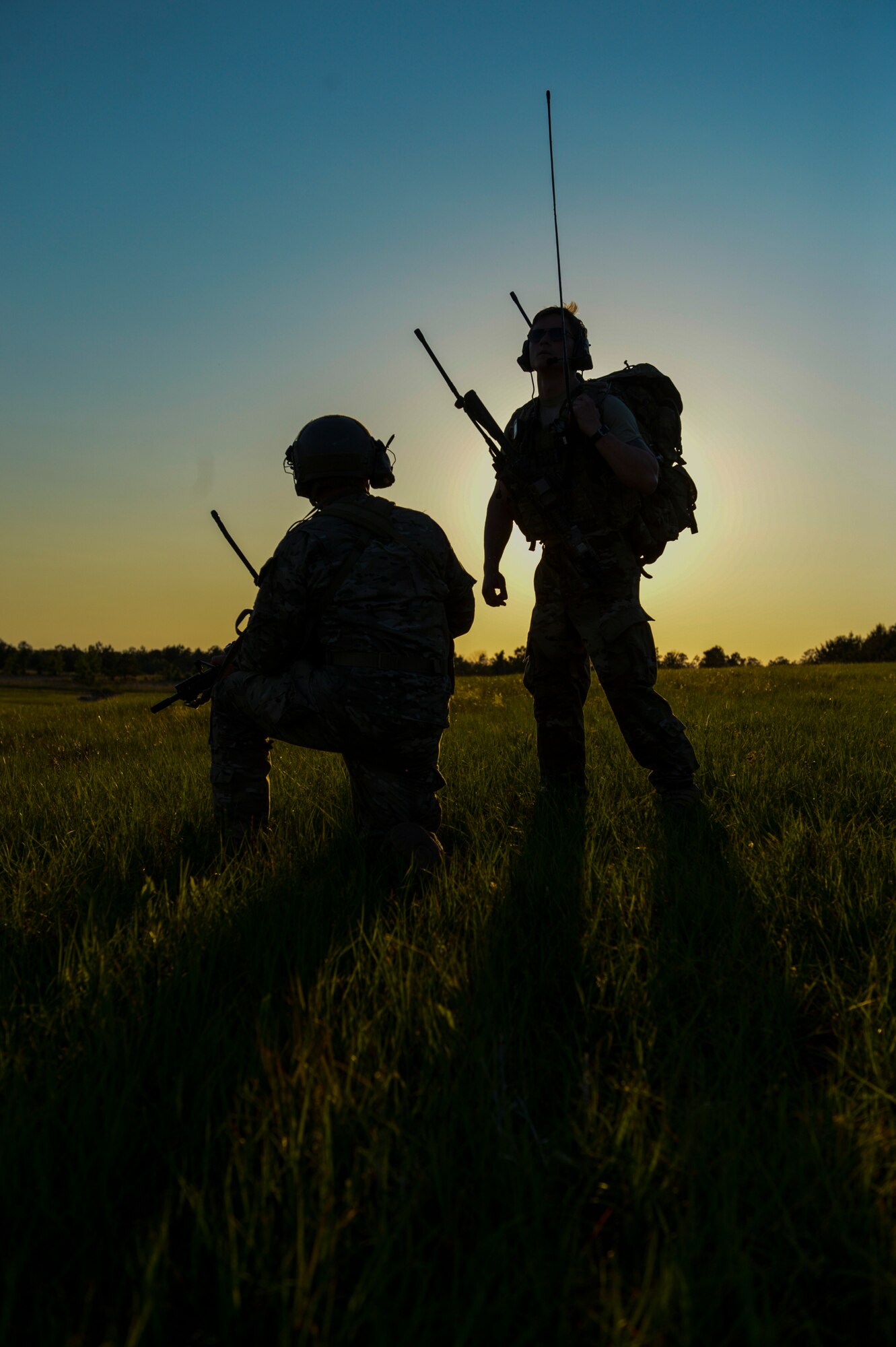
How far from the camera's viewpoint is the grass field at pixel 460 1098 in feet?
4.11

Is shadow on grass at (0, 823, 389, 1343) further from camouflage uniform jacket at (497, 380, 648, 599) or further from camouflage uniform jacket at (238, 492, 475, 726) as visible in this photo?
camouflage uniform jacket at (497, 380, 648, 599)

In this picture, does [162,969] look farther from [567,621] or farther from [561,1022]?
[567,621]

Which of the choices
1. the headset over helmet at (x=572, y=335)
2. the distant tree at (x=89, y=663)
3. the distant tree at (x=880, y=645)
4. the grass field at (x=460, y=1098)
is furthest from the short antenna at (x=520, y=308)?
the distant tree at (x=89, y=663)

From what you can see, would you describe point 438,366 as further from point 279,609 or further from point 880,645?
point 880,645

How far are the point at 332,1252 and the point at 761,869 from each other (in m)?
2.28

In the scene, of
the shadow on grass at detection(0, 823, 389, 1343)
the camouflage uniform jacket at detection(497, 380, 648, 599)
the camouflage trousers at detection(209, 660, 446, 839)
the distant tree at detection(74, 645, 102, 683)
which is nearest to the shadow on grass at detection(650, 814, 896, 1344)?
the shadow on grass at detection(0, 823, 389, 1343)

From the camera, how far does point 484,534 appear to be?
513 cm

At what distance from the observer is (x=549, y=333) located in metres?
4.50

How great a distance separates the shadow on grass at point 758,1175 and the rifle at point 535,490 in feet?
8.18

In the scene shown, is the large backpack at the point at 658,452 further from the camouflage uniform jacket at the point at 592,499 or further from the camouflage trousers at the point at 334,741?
the camouflage trousers at the point at 334,741

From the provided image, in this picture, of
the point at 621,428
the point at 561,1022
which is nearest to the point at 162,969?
the point at 561,1022

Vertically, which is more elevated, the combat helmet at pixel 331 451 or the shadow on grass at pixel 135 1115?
the combat helmet at pixel 331 451

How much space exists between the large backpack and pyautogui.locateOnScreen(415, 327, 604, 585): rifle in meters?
0.36

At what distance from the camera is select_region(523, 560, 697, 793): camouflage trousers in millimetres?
4316
